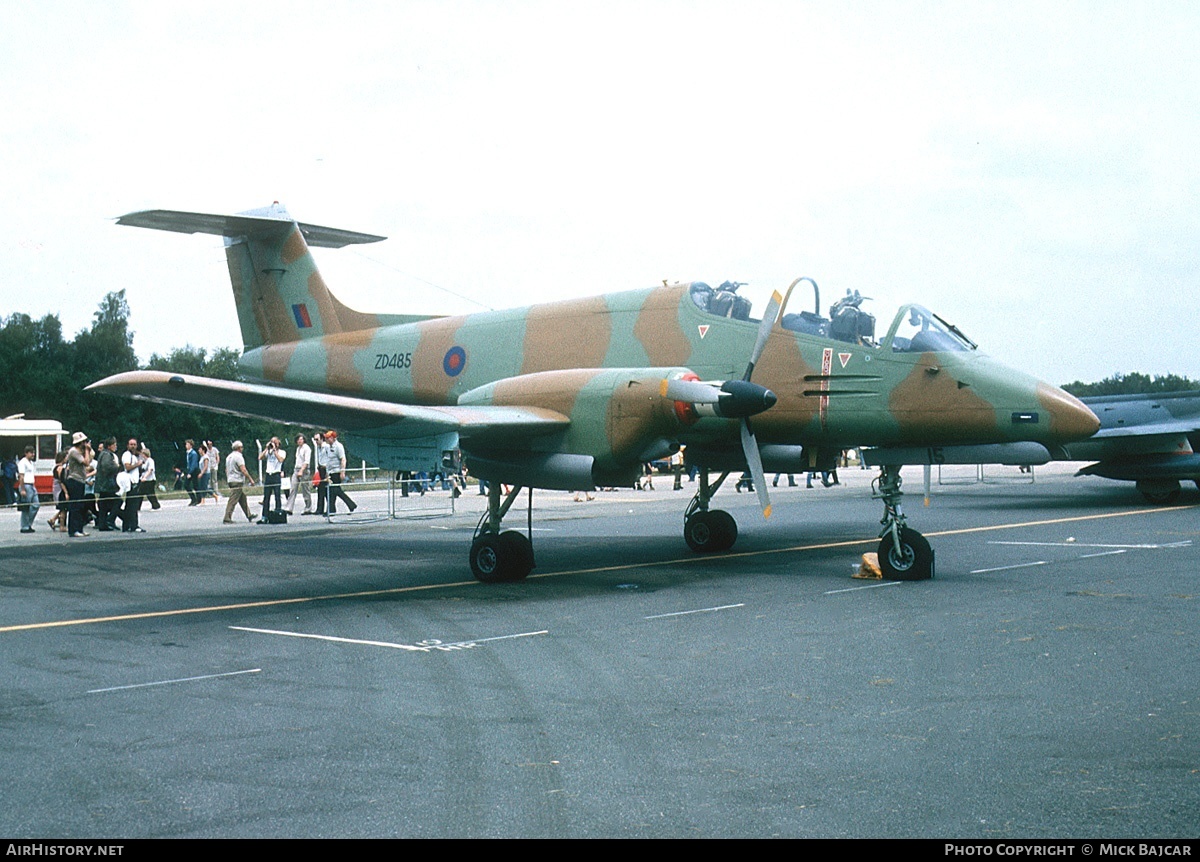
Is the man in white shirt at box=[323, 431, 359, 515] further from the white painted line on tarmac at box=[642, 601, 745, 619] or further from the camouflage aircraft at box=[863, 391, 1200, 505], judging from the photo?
the camouflage aircraft at box=[863, 391, 1200, 505]

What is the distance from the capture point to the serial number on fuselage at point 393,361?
16.3m

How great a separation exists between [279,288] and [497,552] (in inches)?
313

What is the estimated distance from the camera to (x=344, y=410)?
11688 millimetres

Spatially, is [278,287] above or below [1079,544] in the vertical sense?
above

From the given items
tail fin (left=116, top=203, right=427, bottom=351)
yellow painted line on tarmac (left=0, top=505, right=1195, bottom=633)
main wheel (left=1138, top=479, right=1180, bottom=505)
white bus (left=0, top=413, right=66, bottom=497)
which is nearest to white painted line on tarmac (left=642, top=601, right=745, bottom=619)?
yellow painted line on tarmac (left=0, top=505, right=1195, bottom=633)

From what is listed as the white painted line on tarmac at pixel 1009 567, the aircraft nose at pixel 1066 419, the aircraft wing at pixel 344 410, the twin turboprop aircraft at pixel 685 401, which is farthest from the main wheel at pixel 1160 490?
the aircraft wing at pixel 344 410

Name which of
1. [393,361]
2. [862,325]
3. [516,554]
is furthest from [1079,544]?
[393,361]

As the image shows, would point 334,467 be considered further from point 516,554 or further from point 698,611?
point 698,611

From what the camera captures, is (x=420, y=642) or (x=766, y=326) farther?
(x=766, y=326)

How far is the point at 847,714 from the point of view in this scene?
6.17m

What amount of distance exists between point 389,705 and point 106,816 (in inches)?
87.9

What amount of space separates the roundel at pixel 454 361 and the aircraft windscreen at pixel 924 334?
6.45m

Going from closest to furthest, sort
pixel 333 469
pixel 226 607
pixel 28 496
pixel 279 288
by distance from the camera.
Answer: pixel 226 607, pixel 279 288, pixel 28 496, pixel 333 469

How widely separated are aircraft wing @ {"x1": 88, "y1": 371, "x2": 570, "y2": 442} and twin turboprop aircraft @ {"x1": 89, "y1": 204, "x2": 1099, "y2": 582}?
3 centimetres
